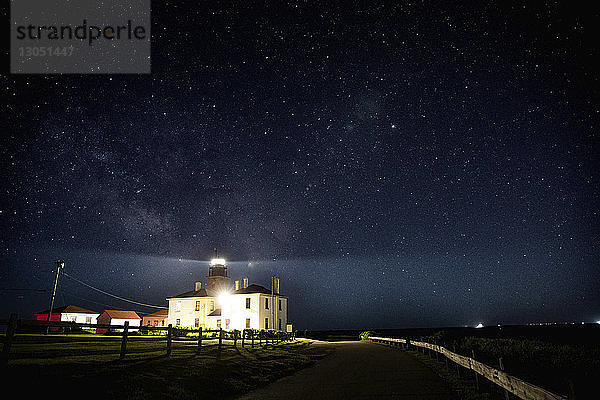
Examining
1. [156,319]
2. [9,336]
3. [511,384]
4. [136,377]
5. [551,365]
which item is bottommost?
[156,319]

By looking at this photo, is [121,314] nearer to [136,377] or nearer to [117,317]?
[117,317]

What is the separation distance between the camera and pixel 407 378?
1372 cm

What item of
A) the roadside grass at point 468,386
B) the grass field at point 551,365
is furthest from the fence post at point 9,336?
the grass field at point 551,365

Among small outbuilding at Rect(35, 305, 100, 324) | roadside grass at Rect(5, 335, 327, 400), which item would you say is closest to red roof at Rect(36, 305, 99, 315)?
small outbuilding at Rect(35, 305, 100, 324)

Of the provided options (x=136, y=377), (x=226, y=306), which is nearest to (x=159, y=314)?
(x=226, y=306)

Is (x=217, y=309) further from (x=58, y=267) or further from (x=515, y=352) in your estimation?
(x=515, y=352)

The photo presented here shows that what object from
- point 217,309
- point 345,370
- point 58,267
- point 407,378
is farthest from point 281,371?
point 217,309

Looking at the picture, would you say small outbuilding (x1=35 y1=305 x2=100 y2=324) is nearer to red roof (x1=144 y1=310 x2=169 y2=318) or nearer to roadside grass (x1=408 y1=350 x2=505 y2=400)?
red roof (x1=144 y1=310 x2=169 y2=318)

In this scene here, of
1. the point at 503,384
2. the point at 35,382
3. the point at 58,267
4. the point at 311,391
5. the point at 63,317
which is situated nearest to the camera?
the point at 503,384

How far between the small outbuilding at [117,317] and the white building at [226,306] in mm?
10937

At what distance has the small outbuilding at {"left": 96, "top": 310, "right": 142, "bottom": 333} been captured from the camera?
6825 centimetres

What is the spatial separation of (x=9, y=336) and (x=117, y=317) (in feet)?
219

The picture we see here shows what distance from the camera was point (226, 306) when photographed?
59812 mm

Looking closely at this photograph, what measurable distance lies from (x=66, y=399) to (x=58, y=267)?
132ft
